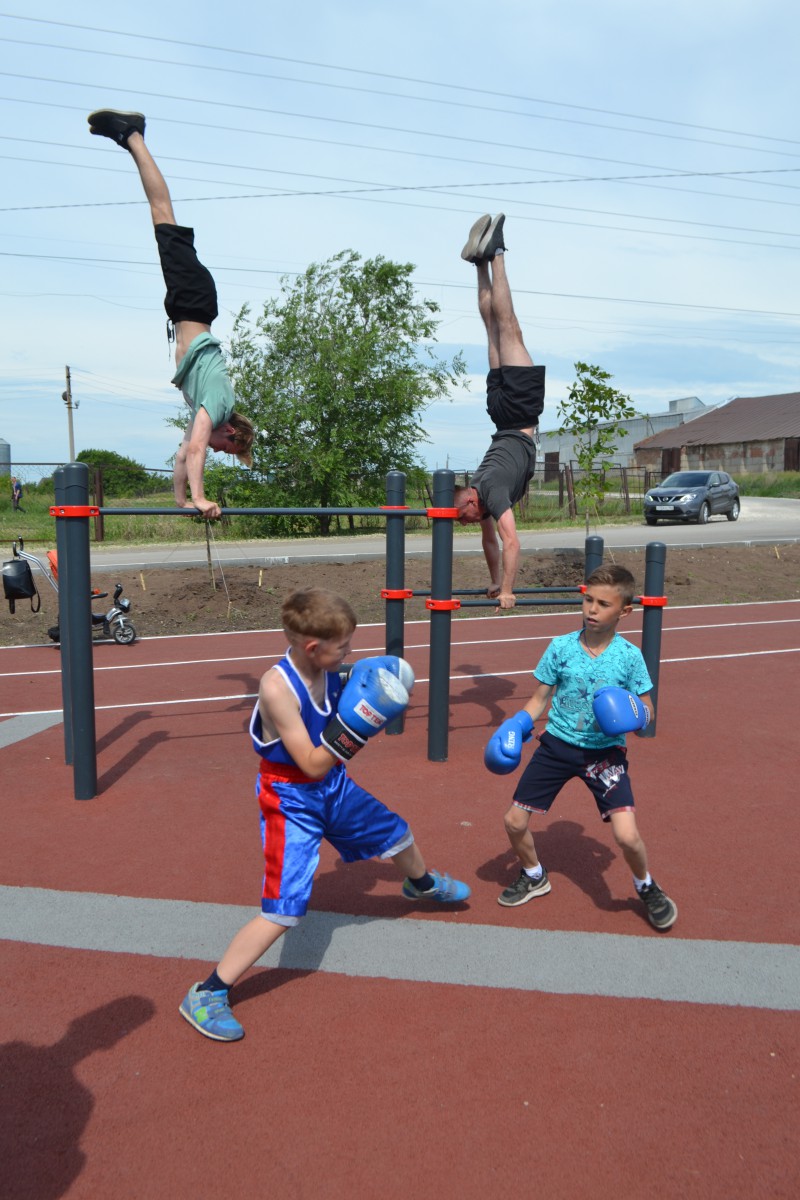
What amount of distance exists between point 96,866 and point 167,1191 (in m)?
2.07

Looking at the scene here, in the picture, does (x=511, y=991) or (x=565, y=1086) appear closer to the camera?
(x=565, y=1086)

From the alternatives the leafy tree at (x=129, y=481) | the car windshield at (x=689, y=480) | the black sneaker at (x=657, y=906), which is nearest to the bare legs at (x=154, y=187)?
the black sneaker at (x=657, y=906)

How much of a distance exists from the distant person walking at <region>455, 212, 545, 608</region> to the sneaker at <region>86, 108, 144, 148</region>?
6.15 feet

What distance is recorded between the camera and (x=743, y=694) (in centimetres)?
743

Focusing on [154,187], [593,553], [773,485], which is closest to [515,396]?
[593,553]

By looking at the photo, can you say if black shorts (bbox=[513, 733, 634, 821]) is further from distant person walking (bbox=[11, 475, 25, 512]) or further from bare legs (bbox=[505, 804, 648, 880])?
distant person walking (bbox=[11, 475, 25, 512])

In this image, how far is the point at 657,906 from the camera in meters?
3.51

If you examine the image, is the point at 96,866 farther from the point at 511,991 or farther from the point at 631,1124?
the point at 631,1124

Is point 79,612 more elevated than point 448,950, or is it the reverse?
point 79,612

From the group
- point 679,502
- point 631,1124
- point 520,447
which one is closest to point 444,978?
point 631,1124

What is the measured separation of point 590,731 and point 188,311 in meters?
3.05

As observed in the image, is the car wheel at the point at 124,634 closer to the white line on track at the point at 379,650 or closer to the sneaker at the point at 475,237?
the white line on track at the point at 379,650

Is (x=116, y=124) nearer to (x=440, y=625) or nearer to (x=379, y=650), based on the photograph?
(x=440, y=625)

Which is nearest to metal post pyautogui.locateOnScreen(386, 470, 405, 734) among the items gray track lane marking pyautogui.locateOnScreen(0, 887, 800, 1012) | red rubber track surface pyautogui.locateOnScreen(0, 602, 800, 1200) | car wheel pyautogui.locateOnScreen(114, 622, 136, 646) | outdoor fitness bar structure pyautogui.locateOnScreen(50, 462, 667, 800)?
outdoor fitness bar structure pyautogui.locateOnScreen(50, 462, 667, 800)
